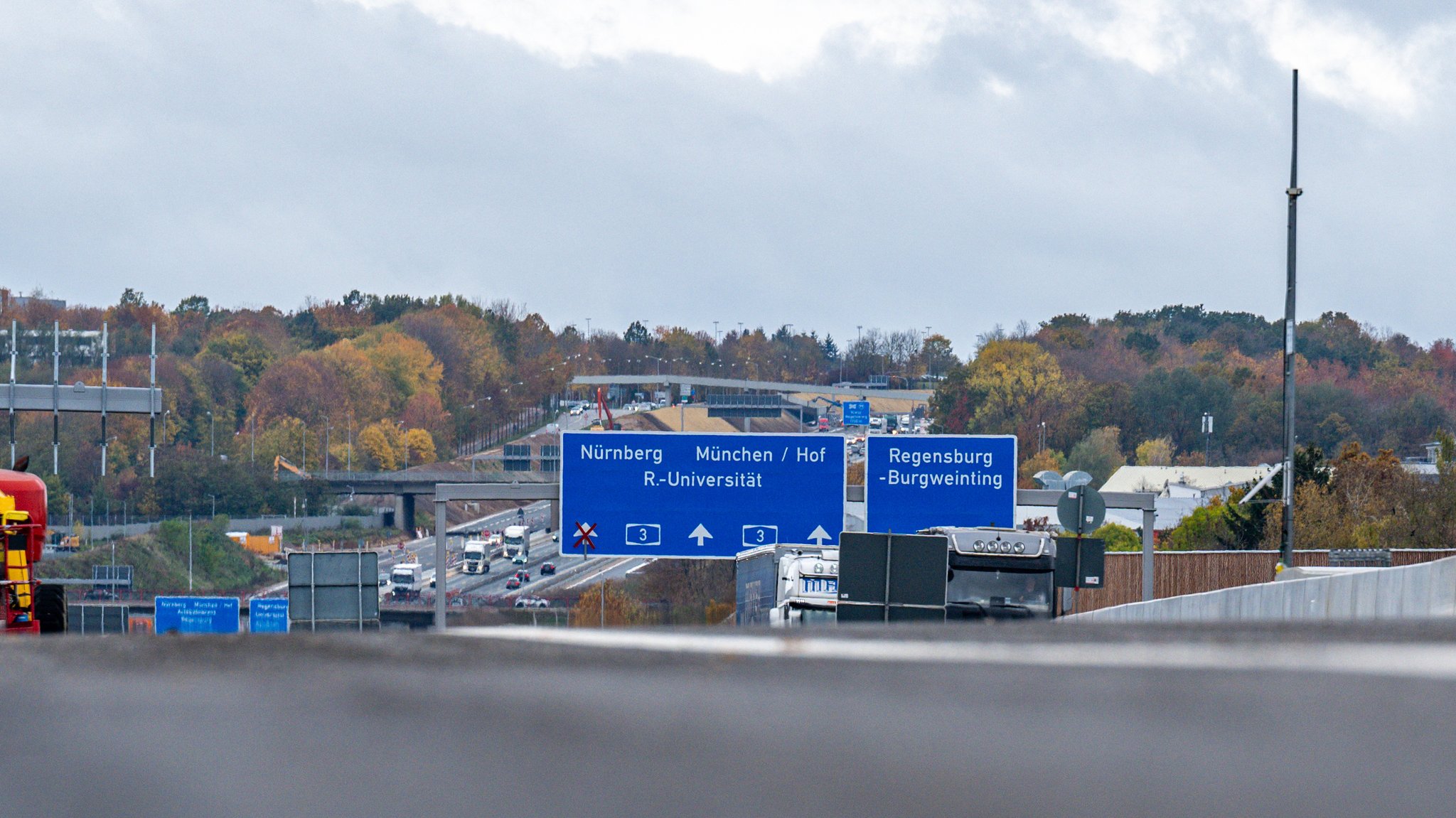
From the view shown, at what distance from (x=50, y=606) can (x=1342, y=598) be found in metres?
13.2

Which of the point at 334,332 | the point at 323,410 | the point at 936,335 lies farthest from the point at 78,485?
the point at 936,335

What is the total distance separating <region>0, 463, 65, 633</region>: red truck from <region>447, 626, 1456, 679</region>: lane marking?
15.7 m

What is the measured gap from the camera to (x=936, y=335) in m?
188

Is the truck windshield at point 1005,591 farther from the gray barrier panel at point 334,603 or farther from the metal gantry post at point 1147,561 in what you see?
the gray barrier panel at point 334,603

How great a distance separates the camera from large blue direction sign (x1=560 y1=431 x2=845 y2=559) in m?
29.8

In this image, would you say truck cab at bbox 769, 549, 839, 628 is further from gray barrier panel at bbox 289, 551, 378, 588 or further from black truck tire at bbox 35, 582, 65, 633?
gray barrier panel at bbox 289, 551, 378, 588

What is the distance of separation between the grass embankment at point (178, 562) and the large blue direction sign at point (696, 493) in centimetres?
6532

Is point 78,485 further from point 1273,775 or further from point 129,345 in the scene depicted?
point 1273,775

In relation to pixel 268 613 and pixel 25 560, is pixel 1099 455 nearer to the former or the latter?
pixel 268 613

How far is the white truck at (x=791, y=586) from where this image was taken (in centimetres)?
2236

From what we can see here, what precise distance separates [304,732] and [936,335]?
7383 inches

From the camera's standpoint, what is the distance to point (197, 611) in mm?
47062

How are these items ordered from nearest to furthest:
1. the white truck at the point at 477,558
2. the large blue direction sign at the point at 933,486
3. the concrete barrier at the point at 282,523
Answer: the large blue direction sign at the point at 933,486
the white truck at the point at 477,558
the concrete barrier at the point at 282,523

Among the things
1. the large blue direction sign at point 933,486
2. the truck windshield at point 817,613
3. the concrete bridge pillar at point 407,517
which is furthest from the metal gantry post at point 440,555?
the concrete bridge pillar at point 407,517
